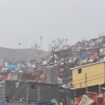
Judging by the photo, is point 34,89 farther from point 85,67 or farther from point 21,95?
point 85,67

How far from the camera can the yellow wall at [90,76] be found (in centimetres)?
3562

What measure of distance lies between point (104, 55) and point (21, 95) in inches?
895

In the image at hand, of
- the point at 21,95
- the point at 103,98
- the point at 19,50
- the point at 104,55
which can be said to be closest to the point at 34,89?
the point at 21,95

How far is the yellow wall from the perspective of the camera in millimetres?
35625

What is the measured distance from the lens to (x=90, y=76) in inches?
1442

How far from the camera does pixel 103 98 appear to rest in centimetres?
3044

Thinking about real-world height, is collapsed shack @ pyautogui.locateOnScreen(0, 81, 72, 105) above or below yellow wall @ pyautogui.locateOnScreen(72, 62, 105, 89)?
below

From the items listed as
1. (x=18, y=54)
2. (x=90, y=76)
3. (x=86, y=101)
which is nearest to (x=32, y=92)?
(x=90, y=76)

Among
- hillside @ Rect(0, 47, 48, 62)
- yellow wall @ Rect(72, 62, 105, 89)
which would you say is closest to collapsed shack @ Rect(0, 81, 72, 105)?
yellow wall @ Rect(72, 62, 105, 89)

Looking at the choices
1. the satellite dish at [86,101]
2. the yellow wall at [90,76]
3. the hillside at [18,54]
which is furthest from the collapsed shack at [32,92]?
the hillside at [18,54]

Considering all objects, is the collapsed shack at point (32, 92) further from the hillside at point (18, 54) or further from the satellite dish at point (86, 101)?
the hillside at point (18, 54)

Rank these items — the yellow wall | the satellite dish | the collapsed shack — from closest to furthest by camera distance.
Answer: the satellite dish → the collapsed shack → the yellow wall

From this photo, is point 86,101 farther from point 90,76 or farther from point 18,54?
point 18,54

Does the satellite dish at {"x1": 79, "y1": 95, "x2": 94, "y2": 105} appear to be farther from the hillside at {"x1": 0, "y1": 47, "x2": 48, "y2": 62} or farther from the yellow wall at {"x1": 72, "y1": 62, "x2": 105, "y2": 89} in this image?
the hillside at {"x1": 0, "y1": 47, "x2": 48, "y2": 62}
